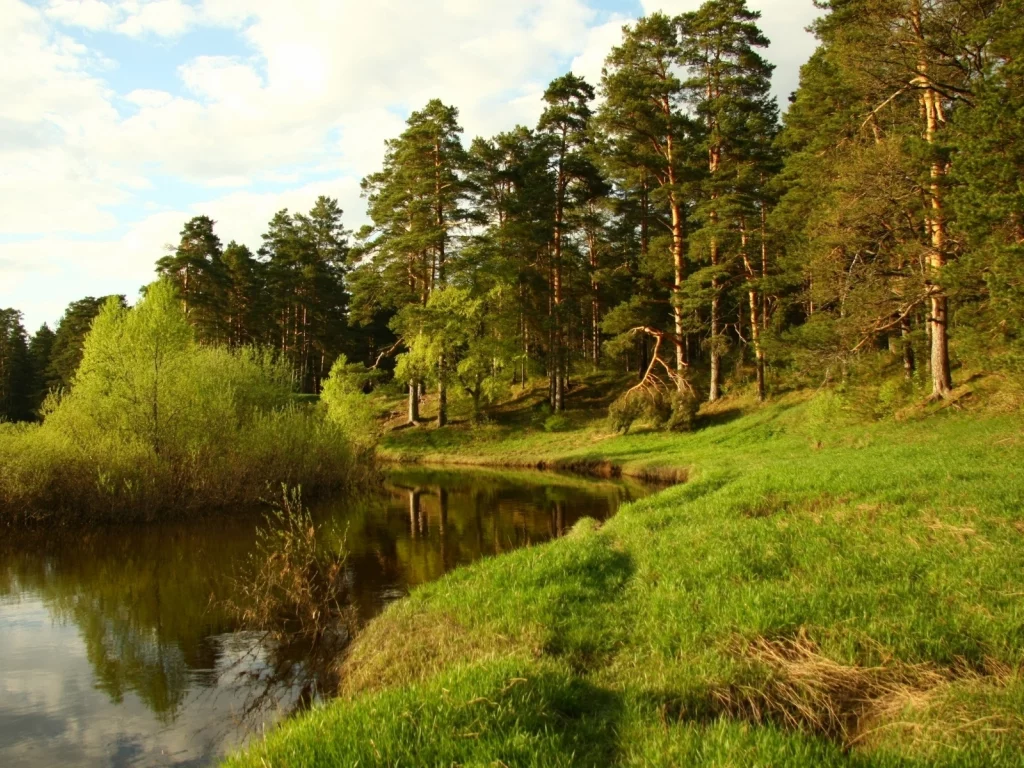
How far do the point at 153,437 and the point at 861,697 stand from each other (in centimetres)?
2056

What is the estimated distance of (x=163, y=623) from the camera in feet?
37.8

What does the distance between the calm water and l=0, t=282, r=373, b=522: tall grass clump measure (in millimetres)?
1498

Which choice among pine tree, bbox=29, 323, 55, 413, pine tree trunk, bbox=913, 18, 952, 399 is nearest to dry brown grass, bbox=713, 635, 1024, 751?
pine tree trunk, bbox=913, 18, 952, 399

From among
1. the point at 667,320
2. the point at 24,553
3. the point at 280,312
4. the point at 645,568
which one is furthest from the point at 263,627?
the point at 280,312

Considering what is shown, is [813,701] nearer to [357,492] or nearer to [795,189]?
[357,492]

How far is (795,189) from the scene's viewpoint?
30.0 metres

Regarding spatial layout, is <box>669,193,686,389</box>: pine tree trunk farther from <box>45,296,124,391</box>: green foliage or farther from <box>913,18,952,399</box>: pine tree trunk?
<box>45,296,124,391</box>: green foliage

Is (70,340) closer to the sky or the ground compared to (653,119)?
closer to the ground

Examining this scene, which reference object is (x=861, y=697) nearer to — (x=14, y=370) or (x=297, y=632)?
(x=297, y=632)

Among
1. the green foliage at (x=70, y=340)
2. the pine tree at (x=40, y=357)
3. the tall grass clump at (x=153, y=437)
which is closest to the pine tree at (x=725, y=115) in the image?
the tall grass clump at (x=153, y=437)

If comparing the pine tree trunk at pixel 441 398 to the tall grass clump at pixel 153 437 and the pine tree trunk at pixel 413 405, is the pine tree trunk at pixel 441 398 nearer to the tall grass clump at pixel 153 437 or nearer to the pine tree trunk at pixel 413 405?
the pine tree trunk at pixel 413 405

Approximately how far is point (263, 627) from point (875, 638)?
8344mm

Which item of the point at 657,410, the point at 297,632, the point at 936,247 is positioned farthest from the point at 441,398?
the point at 297,632

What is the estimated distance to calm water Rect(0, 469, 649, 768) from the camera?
780 cm
